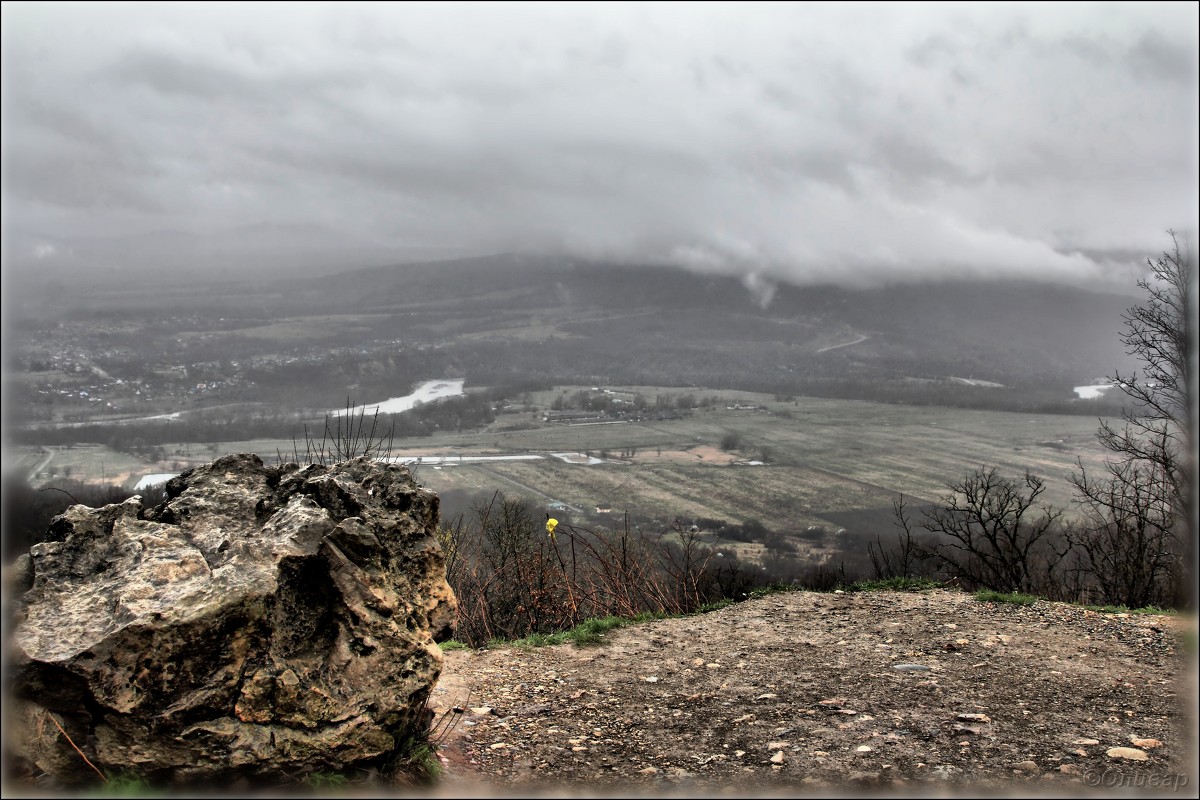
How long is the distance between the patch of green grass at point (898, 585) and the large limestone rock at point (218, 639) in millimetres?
8506

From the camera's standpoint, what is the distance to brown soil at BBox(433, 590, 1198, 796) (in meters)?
5.23

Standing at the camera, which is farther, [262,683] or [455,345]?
[455,345]

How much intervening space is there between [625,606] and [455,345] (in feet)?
297

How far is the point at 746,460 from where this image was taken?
187 ft

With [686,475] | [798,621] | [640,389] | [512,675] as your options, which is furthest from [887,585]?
[640,389]

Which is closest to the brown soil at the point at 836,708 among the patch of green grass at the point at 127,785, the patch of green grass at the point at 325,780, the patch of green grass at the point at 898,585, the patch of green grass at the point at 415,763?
the patch of green grass at the point at 415,763

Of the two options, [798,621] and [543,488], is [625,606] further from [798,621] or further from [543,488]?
[543,488]

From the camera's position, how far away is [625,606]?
10.9 meters

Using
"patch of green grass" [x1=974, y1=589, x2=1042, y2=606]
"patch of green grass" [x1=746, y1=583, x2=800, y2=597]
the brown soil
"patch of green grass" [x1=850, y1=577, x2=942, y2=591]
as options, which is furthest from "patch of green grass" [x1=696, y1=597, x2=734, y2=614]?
"patch of green grass" [x1=974, y1=589, x2=1042, y2=606]

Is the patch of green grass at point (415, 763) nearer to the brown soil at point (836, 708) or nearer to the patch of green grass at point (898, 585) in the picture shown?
the brown soil at point (836, 708)

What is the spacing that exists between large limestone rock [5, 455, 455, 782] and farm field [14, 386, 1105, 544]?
1533 centimetres

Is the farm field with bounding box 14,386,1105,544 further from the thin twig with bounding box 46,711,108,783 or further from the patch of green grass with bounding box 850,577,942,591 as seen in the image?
the patch of green grass with bounding box 850,577,942,591

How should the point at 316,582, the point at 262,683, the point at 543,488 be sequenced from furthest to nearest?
1. the point at 543,488
2. the point at 316,582
3. the point at 262,683

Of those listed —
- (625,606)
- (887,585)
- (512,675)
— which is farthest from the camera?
(887,585)
